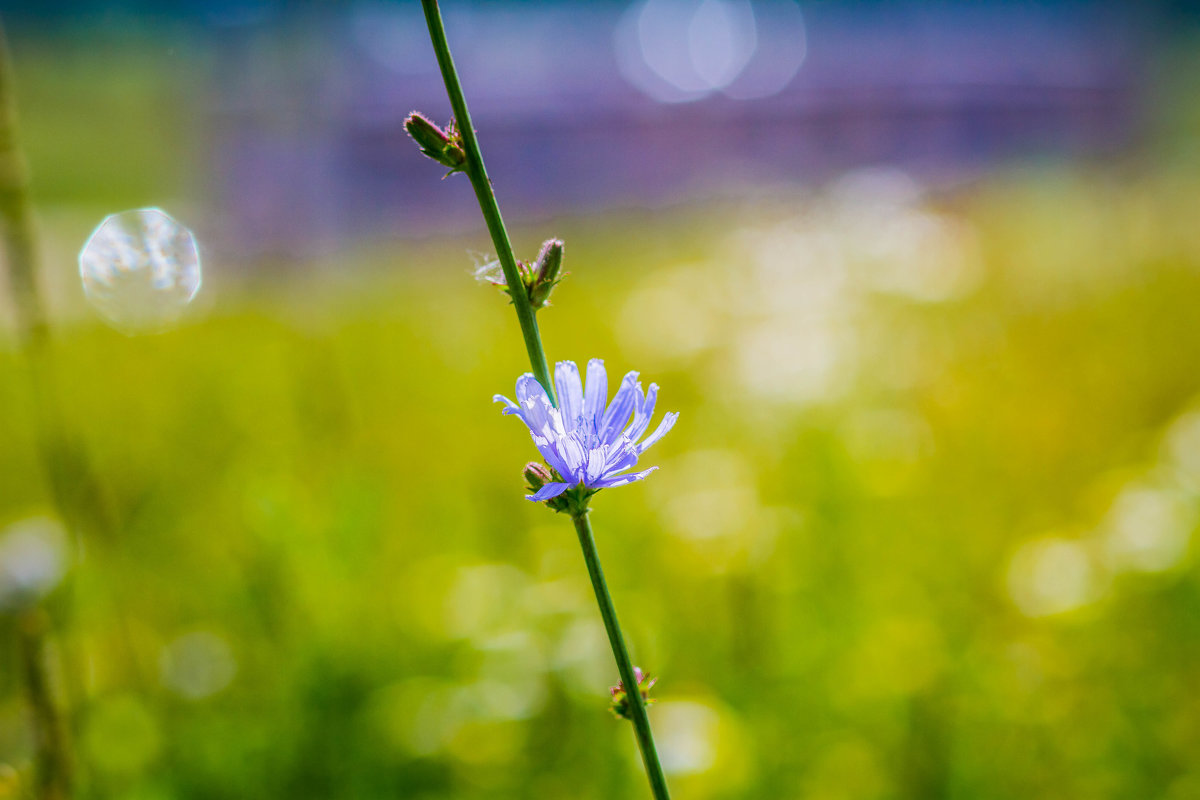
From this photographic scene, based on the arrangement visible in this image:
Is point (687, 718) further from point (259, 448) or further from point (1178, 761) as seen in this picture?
point (259, 448)

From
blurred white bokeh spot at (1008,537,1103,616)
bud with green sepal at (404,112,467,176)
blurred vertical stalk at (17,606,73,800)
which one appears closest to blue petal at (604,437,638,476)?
bud with green sepal at (404,112,467,176)

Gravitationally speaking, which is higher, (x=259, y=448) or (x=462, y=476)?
(x=259, y=448)

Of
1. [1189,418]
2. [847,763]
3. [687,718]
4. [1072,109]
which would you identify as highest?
[1072,109]

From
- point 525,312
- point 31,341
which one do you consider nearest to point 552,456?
point 525,312

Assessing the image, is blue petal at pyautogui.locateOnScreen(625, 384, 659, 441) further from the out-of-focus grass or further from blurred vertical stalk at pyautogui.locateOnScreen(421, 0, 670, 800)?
the out-of-focus grass

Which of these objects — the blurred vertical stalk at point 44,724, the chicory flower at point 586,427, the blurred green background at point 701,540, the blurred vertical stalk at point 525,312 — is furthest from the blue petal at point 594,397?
the blurred vertical stalk at point 44,724

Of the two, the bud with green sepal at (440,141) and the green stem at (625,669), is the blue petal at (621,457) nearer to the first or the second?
the green stem at (625,669)

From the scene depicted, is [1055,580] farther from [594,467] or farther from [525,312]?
[525,312]

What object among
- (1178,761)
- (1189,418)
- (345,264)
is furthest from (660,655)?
(345,264)

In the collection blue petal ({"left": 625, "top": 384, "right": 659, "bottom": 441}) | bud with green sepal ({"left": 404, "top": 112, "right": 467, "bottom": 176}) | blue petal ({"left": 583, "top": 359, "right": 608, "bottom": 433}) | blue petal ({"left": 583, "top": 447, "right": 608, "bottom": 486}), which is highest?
bud with green sepal ({"left": 404, "top": 112, "right": 467, "bottom": 176})
